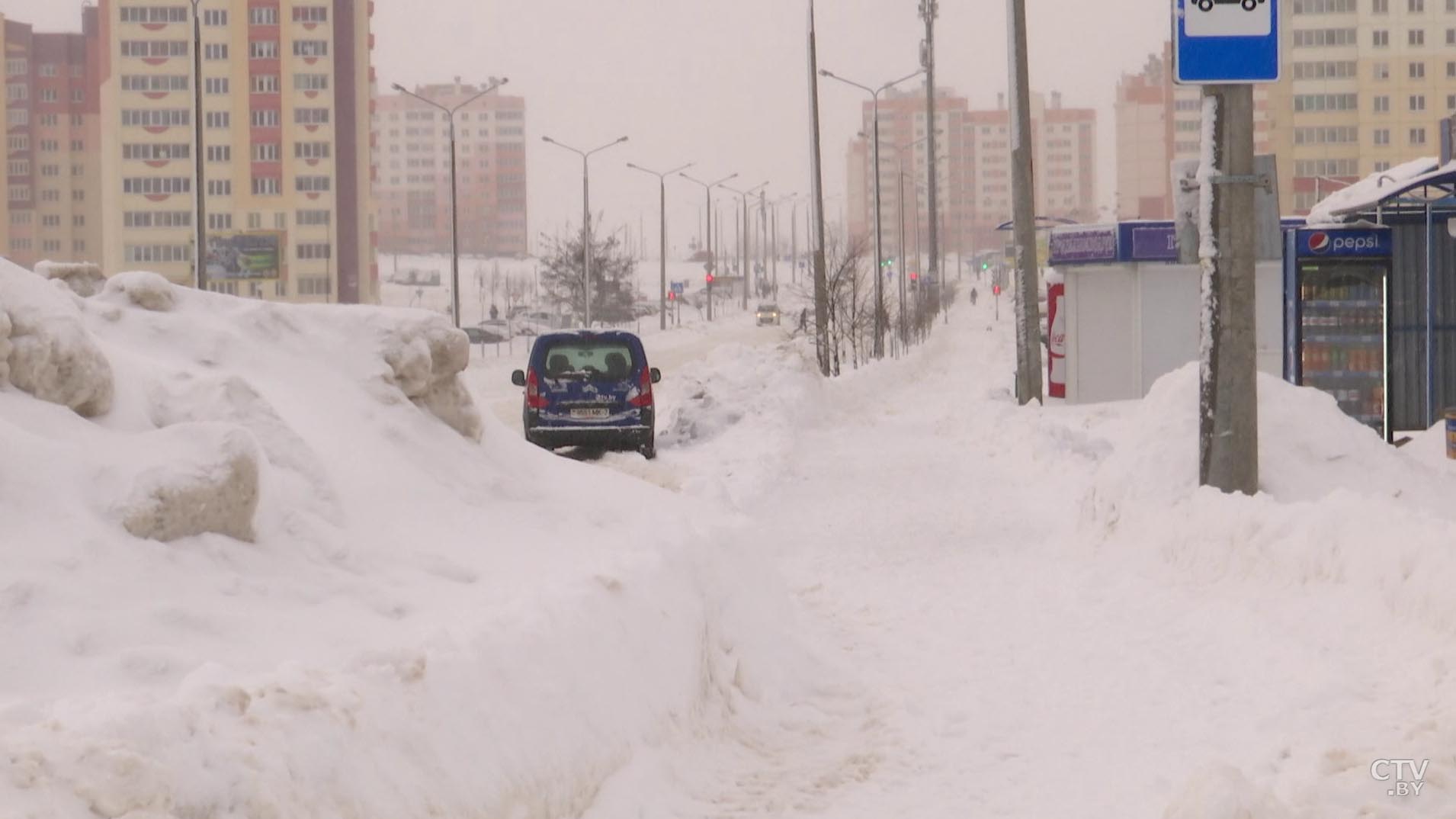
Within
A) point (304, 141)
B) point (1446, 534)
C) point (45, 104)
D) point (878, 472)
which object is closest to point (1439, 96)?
point (304, 141)

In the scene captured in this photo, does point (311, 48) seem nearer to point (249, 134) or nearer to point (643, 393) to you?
point (249, 134)

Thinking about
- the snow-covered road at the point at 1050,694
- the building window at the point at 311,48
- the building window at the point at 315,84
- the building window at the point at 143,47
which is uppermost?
the building window at the point at 143,47

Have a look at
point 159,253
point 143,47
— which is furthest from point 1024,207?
point 143,47

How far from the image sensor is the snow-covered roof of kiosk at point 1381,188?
19.4m

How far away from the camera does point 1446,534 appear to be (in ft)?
28.8

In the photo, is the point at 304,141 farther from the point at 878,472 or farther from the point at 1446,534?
the point at 1446,534

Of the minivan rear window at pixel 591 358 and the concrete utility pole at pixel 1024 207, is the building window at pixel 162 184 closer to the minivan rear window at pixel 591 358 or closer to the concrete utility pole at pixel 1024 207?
the concrete utility pole at pixel 1024 207

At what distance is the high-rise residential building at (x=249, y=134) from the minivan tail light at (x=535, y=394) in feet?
300

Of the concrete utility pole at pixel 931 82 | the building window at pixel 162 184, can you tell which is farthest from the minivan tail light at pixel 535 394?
the building window at pixel 162 184

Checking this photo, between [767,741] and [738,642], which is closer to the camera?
[767,741]

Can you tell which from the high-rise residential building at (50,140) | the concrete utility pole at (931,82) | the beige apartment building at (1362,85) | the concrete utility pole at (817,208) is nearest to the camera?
the concrete utility pole at (817,208)

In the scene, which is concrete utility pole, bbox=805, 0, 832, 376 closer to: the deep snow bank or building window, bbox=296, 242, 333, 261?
the deep snow bank

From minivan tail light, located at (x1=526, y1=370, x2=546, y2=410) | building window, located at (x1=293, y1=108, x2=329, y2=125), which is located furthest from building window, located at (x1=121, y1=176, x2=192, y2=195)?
minivan tail light, located at (x1=526, y1=370, x2=546, y2=410)

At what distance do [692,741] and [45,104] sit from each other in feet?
461
